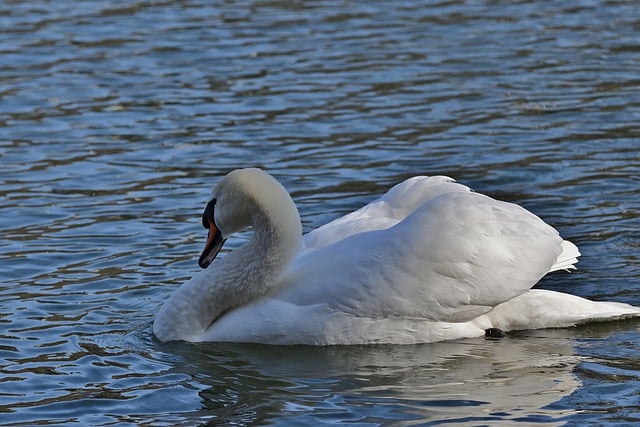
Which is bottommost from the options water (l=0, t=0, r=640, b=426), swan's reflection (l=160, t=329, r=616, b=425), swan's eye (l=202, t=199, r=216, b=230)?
swan's reflection (l=160, t=329, r=616, b=425)

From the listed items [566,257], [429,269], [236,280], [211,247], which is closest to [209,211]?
[211,247]

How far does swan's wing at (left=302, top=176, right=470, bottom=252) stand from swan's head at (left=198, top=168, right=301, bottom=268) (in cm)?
42

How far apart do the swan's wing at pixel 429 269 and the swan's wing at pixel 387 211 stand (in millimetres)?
372

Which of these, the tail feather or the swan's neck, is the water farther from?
the tail feather

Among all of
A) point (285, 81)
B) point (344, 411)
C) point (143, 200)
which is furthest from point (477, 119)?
point (344, 411)

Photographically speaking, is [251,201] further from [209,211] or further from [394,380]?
[394,380]

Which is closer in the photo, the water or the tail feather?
the water

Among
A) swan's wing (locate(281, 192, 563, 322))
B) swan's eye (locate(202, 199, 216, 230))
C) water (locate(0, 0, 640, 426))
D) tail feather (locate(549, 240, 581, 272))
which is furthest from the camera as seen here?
tail feather (locate(549, 240, 581, 272))

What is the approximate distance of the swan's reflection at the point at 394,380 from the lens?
775 centimetres

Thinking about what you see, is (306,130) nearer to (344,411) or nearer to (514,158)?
(514,158)

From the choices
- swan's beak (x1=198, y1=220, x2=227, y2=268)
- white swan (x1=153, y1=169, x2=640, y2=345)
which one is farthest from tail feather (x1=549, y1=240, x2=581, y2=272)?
swan's beak (x1=198, y1=220, x2=227, y2=268)

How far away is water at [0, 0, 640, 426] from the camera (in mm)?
8203

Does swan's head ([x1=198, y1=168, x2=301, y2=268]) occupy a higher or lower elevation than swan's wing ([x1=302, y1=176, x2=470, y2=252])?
higher

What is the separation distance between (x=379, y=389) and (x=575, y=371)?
1123mm
